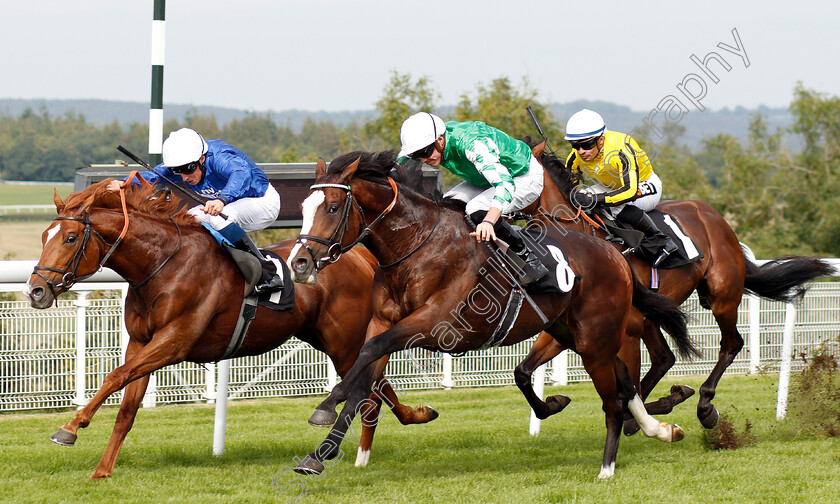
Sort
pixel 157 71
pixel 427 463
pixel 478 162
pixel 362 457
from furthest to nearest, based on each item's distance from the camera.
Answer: pixel 157 71, pixel 427 463, pixel 362 457, pixel 478 162

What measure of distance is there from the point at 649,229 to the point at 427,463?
2.14m

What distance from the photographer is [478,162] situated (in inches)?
190

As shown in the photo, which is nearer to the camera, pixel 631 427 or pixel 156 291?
pixel 156 291

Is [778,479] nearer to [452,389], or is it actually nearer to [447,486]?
[447,486]

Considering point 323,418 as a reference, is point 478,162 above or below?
above

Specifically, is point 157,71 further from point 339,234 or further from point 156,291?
point 339,234

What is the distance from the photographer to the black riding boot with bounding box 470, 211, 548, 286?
484cm

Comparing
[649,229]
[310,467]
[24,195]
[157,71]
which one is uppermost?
[157,71]

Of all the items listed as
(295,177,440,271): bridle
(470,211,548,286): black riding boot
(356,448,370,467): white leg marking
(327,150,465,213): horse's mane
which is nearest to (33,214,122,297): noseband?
(295,177,440,271): bridle

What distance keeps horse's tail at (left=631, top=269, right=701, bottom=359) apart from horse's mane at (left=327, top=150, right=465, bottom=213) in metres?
1.39

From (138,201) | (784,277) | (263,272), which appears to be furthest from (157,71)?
(784,277)

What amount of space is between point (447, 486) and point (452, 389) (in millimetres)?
4110

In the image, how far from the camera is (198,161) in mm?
5324

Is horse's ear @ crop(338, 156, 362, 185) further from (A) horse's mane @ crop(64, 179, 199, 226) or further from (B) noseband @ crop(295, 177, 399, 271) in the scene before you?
(A) horse's mane @ crop(64, 179, 199, 226)
